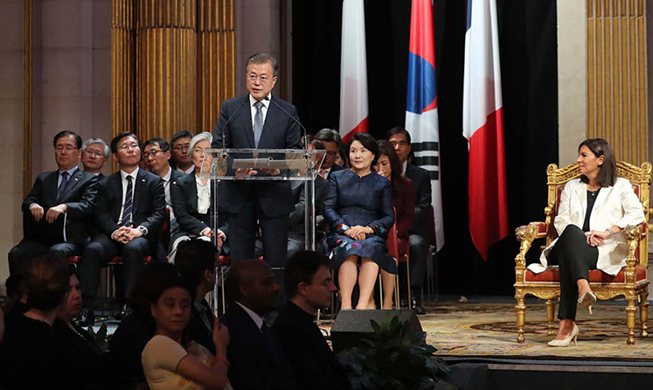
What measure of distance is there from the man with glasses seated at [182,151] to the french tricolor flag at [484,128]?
2281 mm

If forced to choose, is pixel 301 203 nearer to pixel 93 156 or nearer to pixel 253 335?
pixel 93 156

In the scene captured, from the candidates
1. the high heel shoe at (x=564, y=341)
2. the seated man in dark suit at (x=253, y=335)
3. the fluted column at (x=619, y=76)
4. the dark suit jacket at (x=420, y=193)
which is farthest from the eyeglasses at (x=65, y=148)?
the fluted column at (x=619, y=76)

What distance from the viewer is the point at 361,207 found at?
6129mm

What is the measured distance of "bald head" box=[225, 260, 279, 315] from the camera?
3164 millimetres

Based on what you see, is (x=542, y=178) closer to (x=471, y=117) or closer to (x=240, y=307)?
(x=471, y=117)

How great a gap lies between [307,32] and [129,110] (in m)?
1.77

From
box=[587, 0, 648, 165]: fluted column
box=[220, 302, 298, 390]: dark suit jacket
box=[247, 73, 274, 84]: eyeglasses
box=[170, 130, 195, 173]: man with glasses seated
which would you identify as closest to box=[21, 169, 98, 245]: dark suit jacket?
box=[170, 130, 195, 173]: man with glasses seated

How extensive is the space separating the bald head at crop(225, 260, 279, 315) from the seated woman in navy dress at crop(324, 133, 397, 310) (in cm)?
276

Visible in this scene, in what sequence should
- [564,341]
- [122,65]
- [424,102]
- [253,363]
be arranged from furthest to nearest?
[424,102] < [122,65] < [564,341] < [253,363]

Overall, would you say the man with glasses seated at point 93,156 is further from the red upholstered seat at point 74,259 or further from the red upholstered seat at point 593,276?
the red upholstered seat at point 593,276

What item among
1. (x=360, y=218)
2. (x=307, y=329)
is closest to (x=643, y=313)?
(x=360, y=218)

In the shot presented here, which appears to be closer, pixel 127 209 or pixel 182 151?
pixel 127 209

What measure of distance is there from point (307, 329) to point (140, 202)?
10.3 feet

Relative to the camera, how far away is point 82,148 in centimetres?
684
